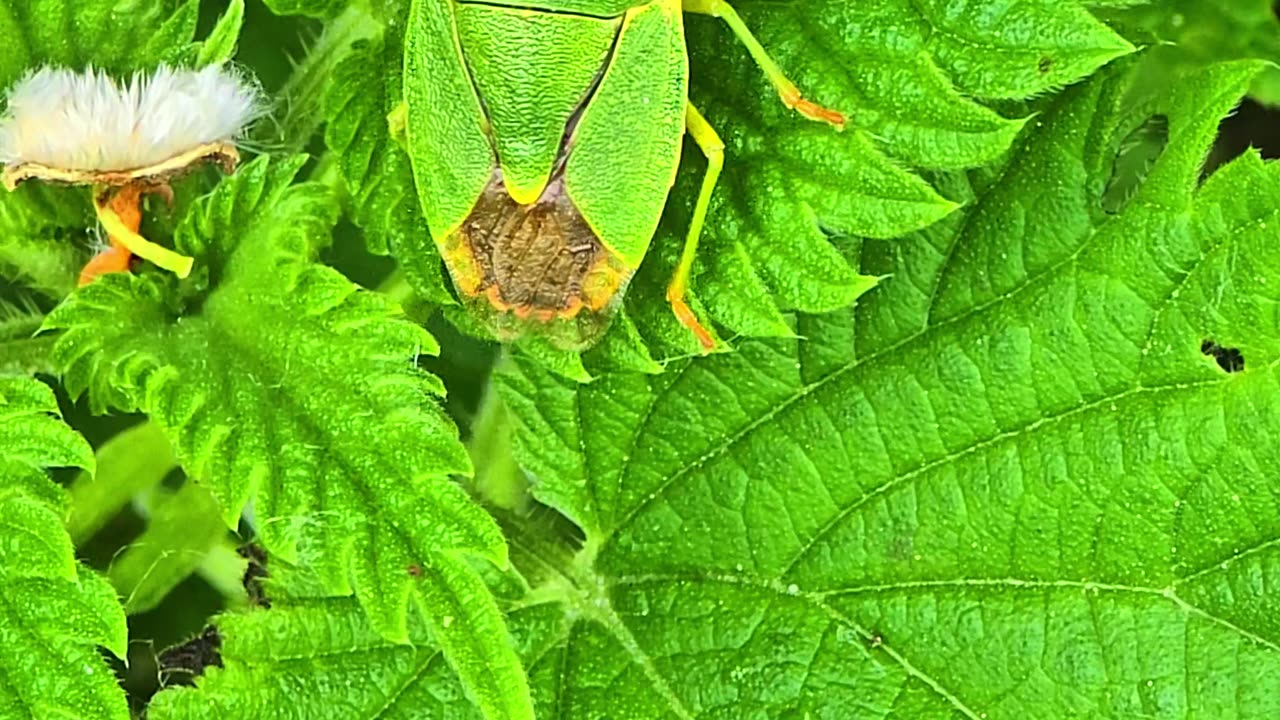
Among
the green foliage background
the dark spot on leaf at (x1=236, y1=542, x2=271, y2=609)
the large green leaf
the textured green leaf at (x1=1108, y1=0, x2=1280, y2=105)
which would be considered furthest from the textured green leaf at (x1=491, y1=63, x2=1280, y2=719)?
the textured green leaf at (x1=1108, y1=0, x2=1280, y2=105)

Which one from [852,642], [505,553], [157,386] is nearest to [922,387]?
[852,642]

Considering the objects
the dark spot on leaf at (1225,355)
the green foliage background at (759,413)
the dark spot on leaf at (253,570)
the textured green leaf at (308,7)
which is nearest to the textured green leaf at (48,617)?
the green foliage background at (759,413)

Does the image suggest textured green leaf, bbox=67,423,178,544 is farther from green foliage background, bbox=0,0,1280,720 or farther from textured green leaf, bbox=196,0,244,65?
textured green leaf, bbox=196,0,244,65

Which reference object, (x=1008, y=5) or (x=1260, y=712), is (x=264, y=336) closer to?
(x=1008, y=5)

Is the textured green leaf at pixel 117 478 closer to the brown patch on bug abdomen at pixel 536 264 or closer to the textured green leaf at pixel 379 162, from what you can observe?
the textured green leaf at pixel 379 162

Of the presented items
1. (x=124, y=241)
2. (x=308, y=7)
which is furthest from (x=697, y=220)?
(x=124, y=241)

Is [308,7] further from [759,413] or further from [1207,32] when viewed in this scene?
[1207,32]
